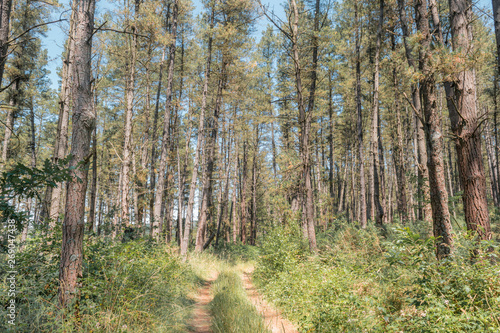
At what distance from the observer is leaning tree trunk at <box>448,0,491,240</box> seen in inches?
167

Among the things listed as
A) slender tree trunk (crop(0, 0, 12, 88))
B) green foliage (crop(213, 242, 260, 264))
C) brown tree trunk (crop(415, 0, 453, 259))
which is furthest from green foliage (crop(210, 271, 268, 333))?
green foliage (crop(213, 242, 260, 264))

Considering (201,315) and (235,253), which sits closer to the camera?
(201,315)

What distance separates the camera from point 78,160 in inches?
131

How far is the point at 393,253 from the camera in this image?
3.57 metres

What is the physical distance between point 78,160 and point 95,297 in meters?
2.10

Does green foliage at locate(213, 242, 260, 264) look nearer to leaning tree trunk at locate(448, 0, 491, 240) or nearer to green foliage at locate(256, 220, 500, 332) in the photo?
green foliage at locate(256, 220, 500, 332)

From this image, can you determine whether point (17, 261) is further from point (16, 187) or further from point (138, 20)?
point (138, 20)

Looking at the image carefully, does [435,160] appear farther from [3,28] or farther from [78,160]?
[3,28]

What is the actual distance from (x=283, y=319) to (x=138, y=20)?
1064cm

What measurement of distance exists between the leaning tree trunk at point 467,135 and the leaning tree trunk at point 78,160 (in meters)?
5.59

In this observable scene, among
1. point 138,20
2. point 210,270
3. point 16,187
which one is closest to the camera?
point 16,187

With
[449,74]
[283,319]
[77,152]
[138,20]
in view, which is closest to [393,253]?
[283,319]

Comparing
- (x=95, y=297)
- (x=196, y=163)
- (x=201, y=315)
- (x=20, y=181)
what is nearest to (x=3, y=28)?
(x=20, y=181)

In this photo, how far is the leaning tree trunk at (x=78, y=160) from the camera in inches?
129
